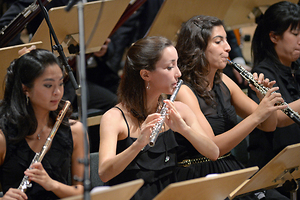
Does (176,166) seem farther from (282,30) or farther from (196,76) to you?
(282,30)

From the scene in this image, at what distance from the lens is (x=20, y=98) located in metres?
1.55

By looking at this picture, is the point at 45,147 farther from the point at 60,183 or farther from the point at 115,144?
the point at 115,144

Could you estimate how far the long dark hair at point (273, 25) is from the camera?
7.52ft

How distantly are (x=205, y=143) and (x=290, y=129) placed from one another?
2.73 ft

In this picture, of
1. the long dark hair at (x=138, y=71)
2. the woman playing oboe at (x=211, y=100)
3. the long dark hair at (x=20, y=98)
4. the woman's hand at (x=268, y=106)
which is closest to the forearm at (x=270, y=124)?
the woman playing oboe at (x=211, y=100)

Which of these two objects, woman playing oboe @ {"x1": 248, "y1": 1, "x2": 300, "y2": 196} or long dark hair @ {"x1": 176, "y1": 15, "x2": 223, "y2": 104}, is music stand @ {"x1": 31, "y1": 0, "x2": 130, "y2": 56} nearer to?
long dark hair @ {"x1": 176, "y1": 15, "x2": 223, "y2": 104}

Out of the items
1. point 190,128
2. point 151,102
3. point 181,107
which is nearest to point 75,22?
point 151,102

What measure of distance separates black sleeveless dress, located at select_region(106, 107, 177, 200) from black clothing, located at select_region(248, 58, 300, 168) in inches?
29.0

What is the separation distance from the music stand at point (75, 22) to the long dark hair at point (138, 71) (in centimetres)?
37

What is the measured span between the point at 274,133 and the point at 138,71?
3.34 ft

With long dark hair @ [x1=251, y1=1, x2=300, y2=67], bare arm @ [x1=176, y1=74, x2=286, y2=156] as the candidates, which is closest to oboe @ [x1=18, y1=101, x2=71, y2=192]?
bare arm @ [x1=176, y1=74, x2=286, y2=156]

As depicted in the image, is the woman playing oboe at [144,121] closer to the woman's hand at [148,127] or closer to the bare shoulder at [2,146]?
the woman's hand at [148,127]

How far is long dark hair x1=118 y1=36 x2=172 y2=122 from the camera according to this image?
171 centimetres

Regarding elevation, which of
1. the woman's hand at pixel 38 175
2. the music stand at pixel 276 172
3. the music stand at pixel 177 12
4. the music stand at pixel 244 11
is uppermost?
the music stand at pixel 244 11
